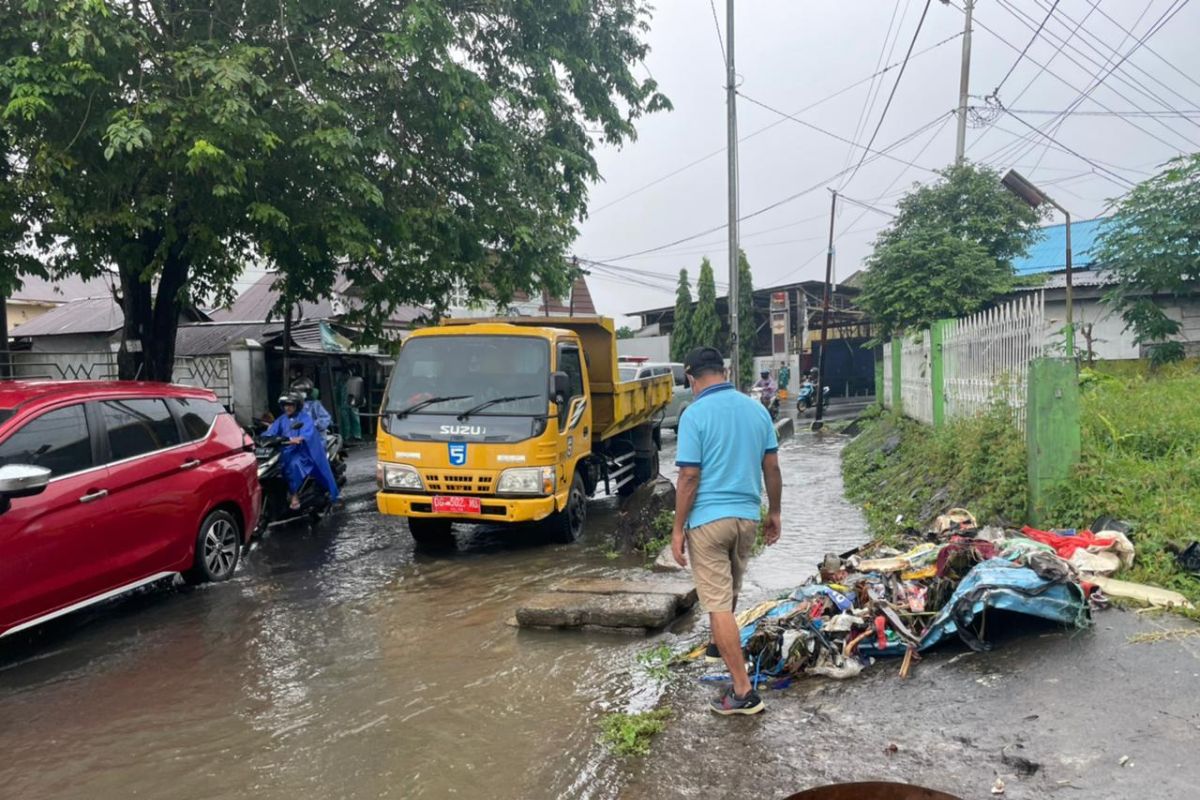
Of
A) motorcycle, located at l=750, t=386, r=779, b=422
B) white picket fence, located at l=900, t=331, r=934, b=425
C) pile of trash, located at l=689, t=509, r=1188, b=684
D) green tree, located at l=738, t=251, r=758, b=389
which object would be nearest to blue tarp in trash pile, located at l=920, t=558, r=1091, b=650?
pile of trash, located at l=689, t=509, r=1188, b=684

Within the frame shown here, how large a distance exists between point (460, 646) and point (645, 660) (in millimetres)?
1266

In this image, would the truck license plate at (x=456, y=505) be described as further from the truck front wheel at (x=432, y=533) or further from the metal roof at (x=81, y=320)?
the metal roof at (x=81, y=320)

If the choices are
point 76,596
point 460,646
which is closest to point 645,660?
point 460,646

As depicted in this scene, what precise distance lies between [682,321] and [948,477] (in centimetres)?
3191

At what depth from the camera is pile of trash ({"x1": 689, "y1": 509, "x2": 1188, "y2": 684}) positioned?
4.20 meters

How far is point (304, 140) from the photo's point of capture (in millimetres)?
8328

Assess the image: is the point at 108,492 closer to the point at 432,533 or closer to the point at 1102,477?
the point at 432,533

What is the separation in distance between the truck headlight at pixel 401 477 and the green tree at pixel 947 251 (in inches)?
496

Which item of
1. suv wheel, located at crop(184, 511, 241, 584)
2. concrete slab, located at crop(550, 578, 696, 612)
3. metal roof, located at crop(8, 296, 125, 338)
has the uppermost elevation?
metal roof, located at crop(8, 296, 125, 338)

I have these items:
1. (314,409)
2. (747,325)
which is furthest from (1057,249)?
(314,409)

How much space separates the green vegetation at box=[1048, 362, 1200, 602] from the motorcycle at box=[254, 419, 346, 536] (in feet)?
24.9

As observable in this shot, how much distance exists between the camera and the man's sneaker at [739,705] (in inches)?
153

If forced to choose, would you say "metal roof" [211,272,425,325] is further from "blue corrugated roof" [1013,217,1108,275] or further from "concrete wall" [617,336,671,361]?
"blue corrugated roof" [1013,217,1108,275]

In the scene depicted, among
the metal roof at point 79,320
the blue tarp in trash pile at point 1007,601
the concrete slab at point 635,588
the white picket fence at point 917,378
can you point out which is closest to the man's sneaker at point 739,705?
the blue tarp in trash pile at point 1007,601
